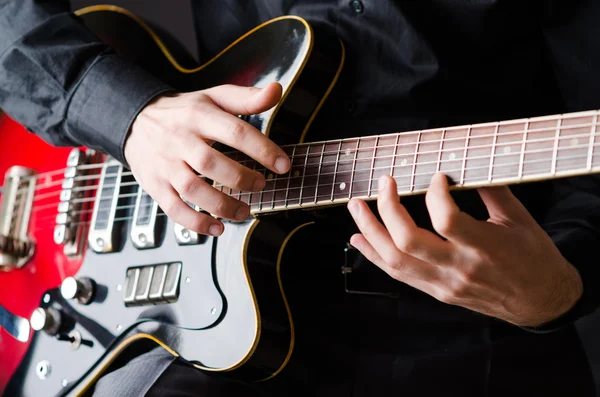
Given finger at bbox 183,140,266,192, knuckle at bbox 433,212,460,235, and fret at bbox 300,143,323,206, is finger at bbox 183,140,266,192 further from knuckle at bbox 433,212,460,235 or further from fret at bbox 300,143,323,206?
knuckle at bbox 433,212,460,235

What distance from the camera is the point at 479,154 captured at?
2.53ft

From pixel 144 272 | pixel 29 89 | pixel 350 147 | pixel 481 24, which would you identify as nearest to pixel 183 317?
pixel 144 272

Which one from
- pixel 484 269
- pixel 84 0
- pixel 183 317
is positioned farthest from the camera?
pixel 84 0

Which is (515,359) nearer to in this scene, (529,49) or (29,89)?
(529,49)

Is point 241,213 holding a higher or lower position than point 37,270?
higher

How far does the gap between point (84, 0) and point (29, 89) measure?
34.1 inches

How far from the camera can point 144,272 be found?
1.08 meters

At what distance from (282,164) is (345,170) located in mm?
82

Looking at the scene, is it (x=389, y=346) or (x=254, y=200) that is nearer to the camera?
(x=254, y=200)

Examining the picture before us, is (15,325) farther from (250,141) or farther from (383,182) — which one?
(383,182)

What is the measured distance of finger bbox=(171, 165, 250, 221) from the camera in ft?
2.94

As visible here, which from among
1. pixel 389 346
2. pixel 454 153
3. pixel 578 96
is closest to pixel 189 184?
pixel 454 153

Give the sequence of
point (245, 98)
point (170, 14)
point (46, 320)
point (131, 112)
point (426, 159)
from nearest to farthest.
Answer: point (426, 159) < point (245, 98) < point (131, 112) < point (46, 320) < point (170, 14)

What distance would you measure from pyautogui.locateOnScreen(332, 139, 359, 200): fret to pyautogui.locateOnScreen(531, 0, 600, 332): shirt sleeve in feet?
1.17
